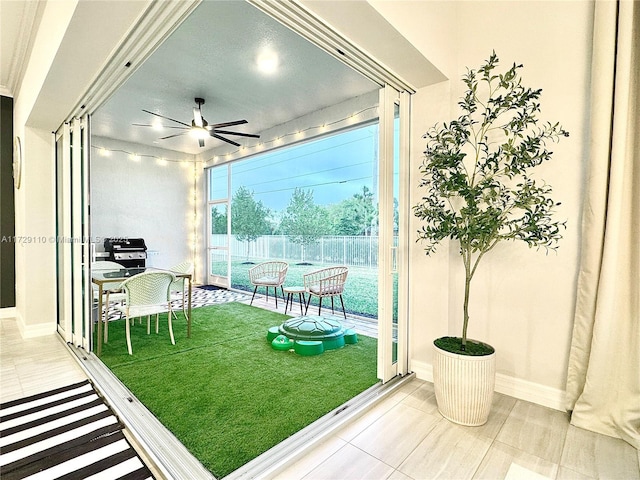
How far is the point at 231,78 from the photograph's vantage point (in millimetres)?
3910

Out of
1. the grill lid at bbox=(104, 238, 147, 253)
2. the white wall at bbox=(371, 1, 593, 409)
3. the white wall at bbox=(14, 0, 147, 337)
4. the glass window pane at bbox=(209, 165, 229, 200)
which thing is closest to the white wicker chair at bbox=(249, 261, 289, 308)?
the glass window pane at bbox=(209, 165, 229, 200)

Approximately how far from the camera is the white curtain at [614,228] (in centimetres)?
187

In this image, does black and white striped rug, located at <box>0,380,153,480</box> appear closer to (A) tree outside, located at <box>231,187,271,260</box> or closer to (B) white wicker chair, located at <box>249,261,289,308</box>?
(B) white wicker chair, located at <box>249,261,289,308</box>

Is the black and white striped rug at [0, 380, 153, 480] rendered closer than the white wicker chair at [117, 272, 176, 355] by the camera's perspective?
Yes

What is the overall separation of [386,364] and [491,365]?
0.80m

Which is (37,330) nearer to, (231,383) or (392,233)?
(231,383)

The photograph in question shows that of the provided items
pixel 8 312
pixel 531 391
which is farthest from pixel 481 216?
pixel 8 312

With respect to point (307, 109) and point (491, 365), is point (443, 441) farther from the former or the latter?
point (307, 109)

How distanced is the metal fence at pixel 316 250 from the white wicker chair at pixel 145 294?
287 centimetres

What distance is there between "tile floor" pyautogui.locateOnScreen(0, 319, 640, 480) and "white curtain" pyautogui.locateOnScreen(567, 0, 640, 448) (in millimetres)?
216

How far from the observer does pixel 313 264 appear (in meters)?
6.04

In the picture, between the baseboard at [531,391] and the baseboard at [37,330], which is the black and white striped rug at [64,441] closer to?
the baseboard at [37,330]

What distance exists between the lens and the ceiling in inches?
115

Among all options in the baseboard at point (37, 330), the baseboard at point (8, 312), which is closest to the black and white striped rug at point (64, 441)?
the baseboard at point (37, 330)
